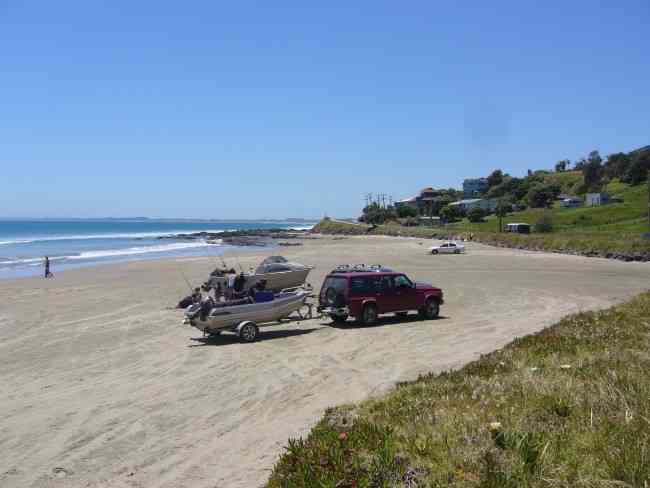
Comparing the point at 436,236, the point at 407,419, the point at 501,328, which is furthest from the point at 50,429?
the point at 436,236

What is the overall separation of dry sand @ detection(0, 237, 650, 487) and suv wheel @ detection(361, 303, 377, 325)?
43 cm

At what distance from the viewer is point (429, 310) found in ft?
69.5

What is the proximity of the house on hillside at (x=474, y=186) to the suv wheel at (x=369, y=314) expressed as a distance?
175209 millimetres

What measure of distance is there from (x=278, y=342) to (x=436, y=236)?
3003 inches

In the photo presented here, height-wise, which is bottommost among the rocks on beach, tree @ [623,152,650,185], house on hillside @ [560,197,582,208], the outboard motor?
the rocks on beach

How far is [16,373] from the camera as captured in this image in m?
14.8

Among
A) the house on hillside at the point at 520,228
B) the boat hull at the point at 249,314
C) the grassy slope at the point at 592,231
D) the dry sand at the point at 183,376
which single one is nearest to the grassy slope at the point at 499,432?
the dry sand at the point at 183,376

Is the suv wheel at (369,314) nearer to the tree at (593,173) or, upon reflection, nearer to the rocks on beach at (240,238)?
the rocks on beach at (240,238)

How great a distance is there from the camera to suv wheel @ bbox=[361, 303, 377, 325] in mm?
19984

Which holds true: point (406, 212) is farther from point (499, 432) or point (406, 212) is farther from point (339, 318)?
point (499, 432)

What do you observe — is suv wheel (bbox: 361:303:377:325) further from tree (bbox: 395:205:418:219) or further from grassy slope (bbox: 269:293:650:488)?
tree (bbox: 395:205:418:219)

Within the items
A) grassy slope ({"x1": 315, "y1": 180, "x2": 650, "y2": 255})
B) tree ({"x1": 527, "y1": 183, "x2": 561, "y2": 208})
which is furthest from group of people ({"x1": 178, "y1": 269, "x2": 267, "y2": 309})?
tree ({"x1": 527, "y1": 183, "x2": 561, "y2": 208})

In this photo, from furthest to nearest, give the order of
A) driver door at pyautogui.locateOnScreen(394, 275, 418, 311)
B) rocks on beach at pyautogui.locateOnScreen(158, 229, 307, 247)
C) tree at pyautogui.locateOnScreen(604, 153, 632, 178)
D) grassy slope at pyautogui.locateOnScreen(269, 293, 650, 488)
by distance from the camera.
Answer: tree at pyautogui.locateOnScreen(604, 153, 632, 178)
rocks on beach at pyautogui.locateOnScreen(158, 229, 307, 247)
driver door at pyautogui.locateOnScreen(394, 275, 418, 311)
grassy slope at pyautogui.locateOnScreen(269, 293, 650, 488)

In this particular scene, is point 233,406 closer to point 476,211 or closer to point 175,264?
point 175,264
